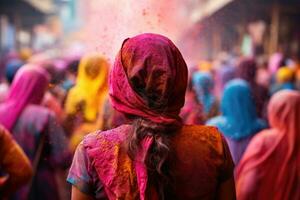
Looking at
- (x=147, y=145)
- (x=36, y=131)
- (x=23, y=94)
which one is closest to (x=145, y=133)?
(x=147, y=145)

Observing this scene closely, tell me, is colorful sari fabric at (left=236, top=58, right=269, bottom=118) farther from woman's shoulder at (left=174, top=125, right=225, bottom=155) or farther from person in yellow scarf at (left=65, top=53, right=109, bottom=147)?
woman's shoulder at (left=174, top=125, right=225, bottom=155)

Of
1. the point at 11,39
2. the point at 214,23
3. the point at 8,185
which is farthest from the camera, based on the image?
the point at 11,39

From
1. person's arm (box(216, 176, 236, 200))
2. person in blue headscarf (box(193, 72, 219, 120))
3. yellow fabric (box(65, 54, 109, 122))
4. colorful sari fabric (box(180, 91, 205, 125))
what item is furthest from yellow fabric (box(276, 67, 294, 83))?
person's arm (box(216, 176, 236, 200))

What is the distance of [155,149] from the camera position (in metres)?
2.29

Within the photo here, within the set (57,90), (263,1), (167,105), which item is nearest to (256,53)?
(263,1)

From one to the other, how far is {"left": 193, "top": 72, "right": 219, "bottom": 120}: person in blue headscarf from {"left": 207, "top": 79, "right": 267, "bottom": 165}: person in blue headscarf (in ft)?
2.40

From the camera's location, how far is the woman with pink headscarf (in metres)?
4.52

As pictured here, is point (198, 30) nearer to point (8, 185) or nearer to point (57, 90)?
point (57, 90)

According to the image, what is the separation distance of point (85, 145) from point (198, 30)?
5574mm

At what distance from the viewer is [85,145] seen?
7.78 ft

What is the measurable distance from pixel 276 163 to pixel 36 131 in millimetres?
1830

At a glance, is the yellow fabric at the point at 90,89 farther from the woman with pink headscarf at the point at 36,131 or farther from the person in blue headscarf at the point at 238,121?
the person in blue headscarf at the point at 238,121

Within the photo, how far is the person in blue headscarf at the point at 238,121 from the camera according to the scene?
15.4 feet

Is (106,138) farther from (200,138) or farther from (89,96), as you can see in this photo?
(89,96)
